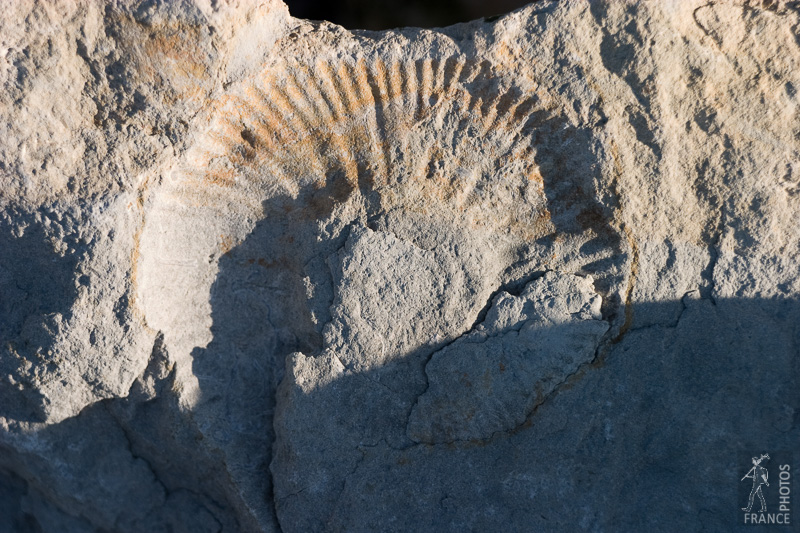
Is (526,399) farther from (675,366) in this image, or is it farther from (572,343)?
(675,366)

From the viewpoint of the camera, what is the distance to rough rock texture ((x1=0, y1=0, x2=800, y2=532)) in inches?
58.7

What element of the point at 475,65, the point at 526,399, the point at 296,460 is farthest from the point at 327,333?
the point at 475,65

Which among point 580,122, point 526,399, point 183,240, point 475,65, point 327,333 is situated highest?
point 475,65

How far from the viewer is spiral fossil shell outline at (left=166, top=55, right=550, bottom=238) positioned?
5.09 ft

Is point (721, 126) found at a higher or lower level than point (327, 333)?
higher

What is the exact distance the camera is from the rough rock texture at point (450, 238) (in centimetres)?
149

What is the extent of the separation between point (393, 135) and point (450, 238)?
27 cm

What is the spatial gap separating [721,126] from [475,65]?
1.88ft

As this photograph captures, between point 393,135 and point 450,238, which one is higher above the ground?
point 393,135

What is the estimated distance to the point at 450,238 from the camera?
5.14 feet

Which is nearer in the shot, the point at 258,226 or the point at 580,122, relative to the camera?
the point at 580,122

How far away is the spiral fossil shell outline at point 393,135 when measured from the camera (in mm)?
1551

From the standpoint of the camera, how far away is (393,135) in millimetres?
1562

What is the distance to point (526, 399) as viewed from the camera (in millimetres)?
1535
